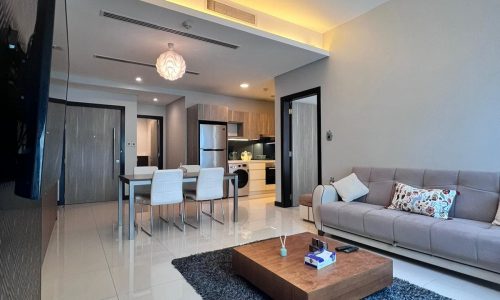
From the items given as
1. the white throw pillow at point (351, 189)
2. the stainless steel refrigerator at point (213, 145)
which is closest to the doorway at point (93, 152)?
the stainless steel refrigerator at point (213, 145)

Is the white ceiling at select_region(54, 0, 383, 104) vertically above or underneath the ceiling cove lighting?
above

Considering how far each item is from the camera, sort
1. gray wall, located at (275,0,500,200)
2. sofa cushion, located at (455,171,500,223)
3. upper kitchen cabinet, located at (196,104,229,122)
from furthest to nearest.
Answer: upper kitchen cabinet, located at (196,104,229,122)
gray wall, located at (275,0,500,200)
sofa cushion, located at (455,171,500,223)

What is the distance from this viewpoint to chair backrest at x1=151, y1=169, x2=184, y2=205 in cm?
347

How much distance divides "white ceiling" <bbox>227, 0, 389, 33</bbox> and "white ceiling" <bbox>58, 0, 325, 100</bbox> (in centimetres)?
45

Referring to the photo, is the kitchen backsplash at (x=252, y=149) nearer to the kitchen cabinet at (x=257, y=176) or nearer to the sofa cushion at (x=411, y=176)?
the kitchen cabinet at (x=257, y=176)

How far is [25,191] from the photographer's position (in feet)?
2.08

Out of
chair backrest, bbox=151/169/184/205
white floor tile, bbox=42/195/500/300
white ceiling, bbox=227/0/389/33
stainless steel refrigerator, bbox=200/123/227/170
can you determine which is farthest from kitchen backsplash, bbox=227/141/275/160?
white ceiling, bbox=227/0/389/33

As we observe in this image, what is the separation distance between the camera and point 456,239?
218 cm

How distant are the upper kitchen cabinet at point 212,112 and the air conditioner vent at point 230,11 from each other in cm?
283

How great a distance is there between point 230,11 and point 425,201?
3.10m

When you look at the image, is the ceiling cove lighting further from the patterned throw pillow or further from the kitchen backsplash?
the kitchen backsplash

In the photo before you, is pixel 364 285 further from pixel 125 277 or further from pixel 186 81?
pixel 186 81

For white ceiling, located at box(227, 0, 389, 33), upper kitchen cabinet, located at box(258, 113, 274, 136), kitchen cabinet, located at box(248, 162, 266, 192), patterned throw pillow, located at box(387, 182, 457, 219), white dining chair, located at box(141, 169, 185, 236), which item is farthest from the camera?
upper kitchen cabinet, located at box(258, 113, 274, 136)

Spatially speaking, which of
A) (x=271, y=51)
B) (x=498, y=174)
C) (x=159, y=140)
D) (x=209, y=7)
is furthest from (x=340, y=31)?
(x=159, y=140)
